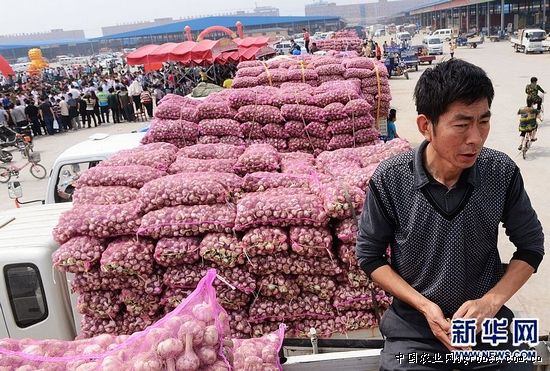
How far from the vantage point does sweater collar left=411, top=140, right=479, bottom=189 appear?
7.00 feet

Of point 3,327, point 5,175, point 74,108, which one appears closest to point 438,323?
point 3,327

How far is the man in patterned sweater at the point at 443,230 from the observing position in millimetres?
2070

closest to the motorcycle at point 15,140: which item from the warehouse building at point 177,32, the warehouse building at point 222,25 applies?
the warehouse building at point 177,32

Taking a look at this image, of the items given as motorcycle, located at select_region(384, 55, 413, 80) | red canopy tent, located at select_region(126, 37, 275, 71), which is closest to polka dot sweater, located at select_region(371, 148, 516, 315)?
red canopy tent, located at select_region(126, 37, 275, 71)

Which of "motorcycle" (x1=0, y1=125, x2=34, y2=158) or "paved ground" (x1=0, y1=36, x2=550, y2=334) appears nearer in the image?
"paved ground" (x1=0, y1=36, x2=550, y2=334)

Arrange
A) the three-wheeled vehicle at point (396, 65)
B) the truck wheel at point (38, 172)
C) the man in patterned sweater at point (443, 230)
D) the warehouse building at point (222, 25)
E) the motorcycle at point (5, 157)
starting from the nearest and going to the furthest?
the man in patterned sweater at point (443, 230), the truck wheel at point (38, 172), the motorcycle at point (5, 157), the three-wheeled vehicle at point (396, 65), the warehouse building at point (222, 25)

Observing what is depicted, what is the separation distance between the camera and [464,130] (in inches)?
77.7

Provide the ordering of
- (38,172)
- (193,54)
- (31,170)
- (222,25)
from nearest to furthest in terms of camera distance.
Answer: (31,170)
(38,172)
(193,54)
(222,25)

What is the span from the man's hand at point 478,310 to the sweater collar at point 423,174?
1.79 feet

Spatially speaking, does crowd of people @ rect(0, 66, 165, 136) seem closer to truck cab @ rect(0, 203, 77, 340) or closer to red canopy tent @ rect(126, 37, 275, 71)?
red canopy tent @ rect(126, 37, 275, 71)

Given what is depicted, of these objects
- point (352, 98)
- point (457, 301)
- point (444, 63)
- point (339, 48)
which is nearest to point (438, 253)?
point (457, 301)

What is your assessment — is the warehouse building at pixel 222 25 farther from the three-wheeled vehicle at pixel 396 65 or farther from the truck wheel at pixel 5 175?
the truck wheel at pixel 5 175

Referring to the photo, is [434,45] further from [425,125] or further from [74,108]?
[425,125]

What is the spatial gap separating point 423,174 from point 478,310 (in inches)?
26.4
